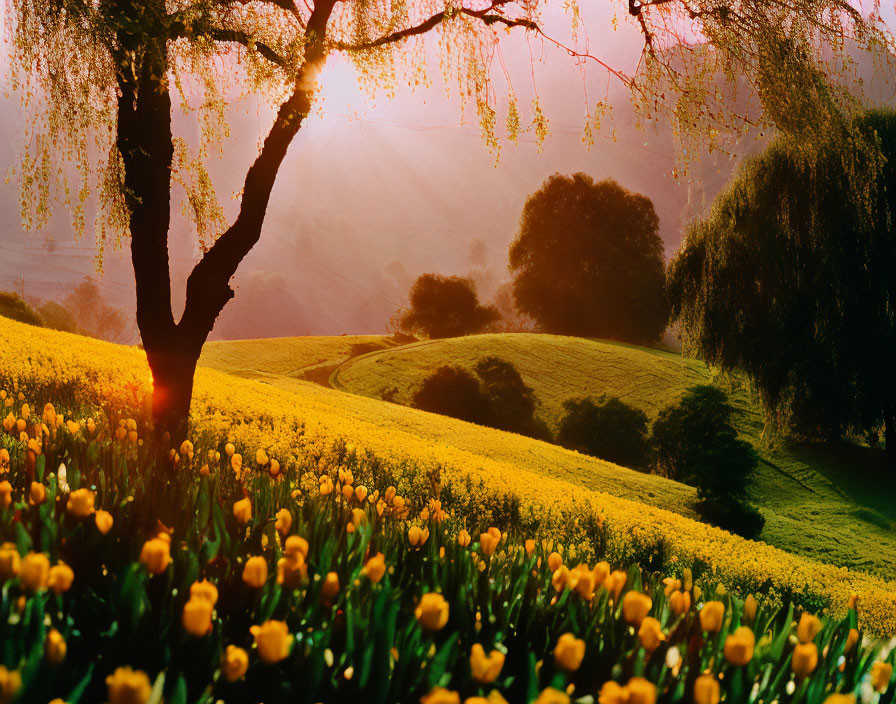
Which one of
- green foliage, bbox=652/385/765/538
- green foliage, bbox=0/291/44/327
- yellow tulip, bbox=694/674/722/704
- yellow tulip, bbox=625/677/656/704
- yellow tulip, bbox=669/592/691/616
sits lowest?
green foliage, bbox=652/385/765/538

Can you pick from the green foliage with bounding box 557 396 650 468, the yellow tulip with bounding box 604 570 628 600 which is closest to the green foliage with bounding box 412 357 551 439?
the green foliage with bounding box 557 396 650 468

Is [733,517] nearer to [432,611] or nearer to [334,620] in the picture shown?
[334,620]

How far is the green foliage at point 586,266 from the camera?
55.0 meters

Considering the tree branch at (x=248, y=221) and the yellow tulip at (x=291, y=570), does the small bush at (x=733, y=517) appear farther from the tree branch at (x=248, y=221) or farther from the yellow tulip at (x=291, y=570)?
the yellow tulip at (x=291, y=570)

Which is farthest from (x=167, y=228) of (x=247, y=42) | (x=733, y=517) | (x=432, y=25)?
(x=733, y=517)

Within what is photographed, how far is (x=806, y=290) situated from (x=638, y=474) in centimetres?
839

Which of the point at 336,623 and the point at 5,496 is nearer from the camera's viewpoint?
the point at 336,623

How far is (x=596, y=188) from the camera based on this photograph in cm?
5728

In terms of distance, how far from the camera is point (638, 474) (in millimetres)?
19750

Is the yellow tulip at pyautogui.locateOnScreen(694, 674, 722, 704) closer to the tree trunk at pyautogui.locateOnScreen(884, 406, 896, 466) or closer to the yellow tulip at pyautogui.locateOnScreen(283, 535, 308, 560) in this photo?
the yellow tulip at pyautogui.locateOnScreen(283, 535, 308, 560)

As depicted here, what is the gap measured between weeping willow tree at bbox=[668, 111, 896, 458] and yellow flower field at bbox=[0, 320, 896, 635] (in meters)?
9.95

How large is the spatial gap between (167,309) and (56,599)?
5.90 m

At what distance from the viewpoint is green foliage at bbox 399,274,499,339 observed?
58.9m

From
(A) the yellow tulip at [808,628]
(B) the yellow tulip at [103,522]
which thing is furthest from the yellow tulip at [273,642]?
(A) the yellow tulip at [808,628]
